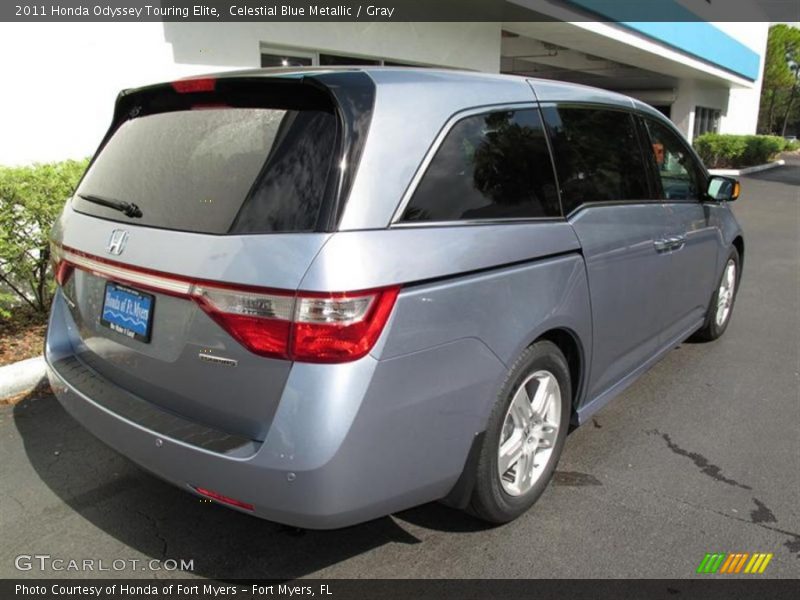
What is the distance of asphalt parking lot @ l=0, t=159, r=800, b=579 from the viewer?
258 cm

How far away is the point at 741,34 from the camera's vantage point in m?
31.7

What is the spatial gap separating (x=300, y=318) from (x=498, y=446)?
106 cm

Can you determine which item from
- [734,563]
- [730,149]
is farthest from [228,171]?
[730,149]

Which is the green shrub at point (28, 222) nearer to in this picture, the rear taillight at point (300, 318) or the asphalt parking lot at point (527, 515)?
the asphalt parking lot at point (527, 515)

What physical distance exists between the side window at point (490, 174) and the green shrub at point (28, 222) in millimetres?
3509

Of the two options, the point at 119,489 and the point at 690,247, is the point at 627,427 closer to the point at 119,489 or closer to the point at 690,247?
the point at 690,247

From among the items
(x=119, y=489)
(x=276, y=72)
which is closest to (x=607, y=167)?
(x=276, y=72)

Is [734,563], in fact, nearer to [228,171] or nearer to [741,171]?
[228,171]

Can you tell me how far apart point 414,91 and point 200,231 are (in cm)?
92

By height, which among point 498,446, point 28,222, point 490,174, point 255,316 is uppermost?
point 490,174

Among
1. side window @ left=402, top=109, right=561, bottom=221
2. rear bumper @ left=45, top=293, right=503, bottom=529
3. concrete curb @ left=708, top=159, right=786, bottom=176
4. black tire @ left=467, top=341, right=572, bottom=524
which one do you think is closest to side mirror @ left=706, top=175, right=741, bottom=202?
side window @ left=402, top=109, right=561, bottom=221

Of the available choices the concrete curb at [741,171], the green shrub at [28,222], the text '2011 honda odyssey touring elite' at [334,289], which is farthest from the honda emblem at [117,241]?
the concrete curb at [741,171]

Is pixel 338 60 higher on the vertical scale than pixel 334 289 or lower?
higher

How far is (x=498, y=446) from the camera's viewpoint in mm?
2545
